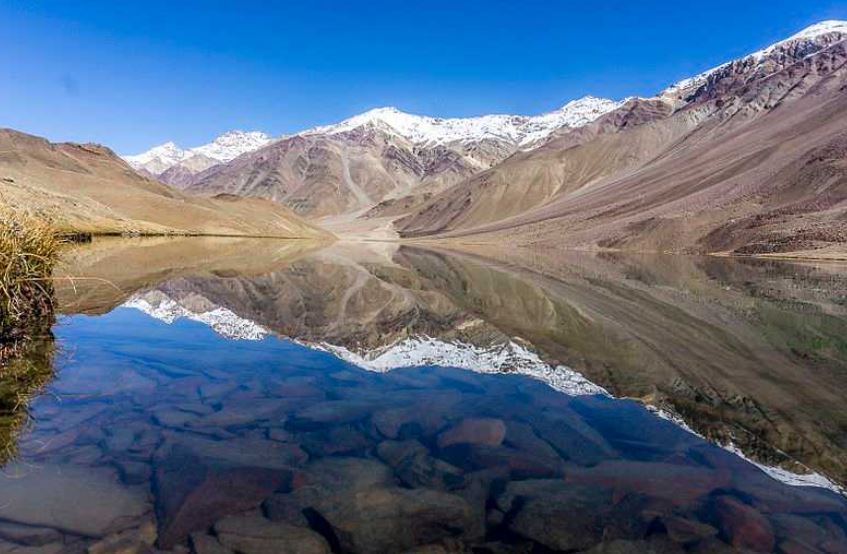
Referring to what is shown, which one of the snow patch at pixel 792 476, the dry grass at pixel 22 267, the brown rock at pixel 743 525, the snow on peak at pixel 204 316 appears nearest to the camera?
the brown rock at pixel 743 525

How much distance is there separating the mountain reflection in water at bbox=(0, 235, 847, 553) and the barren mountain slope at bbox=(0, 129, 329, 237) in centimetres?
5405

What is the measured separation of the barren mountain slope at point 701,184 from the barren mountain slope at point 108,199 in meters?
48.7

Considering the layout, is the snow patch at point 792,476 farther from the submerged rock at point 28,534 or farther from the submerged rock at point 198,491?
the submerged rock at point 28,534

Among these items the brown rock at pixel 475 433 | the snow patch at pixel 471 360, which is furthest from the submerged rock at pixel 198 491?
the snow patch at pixel 471 360

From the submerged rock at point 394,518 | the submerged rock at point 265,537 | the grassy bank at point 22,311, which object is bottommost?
the submerged rock at point 394,518

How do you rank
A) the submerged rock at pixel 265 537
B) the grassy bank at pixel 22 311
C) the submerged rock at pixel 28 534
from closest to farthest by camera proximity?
the submerged rock at pixel 28 534, the submerged rock at pixel 265 537, the grassy bank at pixel 22 311

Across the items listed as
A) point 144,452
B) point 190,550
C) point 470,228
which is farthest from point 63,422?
point 470,228

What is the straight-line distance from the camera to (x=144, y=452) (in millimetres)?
7250

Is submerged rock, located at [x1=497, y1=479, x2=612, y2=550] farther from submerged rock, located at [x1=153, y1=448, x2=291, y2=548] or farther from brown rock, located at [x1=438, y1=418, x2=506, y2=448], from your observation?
submerged rock, located at [x1=153, y1=448, x2=291, y2=548]

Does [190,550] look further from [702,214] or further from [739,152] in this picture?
[739,152]

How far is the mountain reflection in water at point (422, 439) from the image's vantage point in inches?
225

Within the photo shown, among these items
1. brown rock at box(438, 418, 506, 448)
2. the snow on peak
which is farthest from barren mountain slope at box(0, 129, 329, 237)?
brown rock at box(438, 418, 506, 448)

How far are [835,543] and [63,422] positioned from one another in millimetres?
9221

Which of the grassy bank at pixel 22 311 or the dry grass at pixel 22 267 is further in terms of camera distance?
the dry grass at pixel 22 267
